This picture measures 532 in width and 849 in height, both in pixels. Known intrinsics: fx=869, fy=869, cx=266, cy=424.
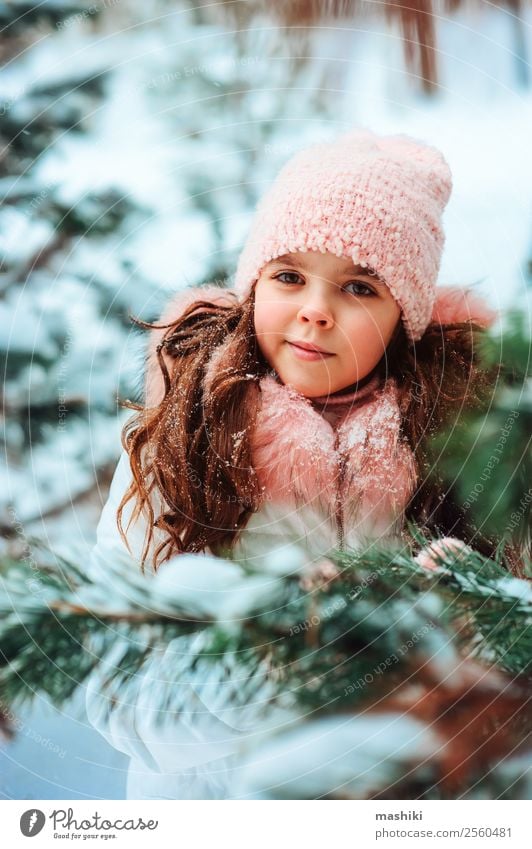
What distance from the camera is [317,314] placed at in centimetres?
52

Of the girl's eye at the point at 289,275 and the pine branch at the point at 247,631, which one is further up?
the girl's eye at the point at 289,275

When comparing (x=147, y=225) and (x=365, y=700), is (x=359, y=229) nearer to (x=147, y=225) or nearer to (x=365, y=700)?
(x=147, y=225)

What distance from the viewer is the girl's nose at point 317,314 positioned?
1.72 ft

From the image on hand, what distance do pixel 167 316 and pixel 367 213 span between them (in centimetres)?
14

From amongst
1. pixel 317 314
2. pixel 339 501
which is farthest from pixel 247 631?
pixel 317 314

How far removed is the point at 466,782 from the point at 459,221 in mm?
351

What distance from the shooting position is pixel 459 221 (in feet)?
1.83

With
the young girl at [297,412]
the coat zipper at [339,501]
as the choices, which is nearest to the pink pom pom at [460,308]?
the young girl at [297,412]
